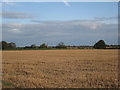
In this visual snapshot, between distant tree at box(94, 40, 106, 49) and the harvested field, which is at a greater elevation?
distant tree at box(94, 40, 106, 49)

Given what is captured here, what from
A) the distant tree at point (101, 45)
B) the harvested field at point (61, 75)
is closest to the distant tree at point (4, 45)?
the distant tree at point (101, 45)

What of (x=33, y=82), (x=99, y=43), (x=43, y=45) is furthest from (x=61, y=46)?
(x=33, y=82)

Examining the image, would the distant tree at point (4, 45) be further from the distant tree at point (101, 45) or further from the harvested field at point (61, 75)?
the harvested field at point (61, 75)

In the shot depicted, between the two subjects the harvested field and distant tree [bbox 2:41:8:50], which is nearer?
the harvested field

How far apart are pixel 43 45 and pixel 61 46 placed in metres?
10.2

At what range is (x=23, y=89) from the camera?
28.2ft

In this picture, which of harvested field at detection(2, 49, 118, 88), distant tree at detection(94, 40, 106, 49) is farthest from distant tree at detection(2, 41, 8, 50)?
harvested field at detection(2, 49, 118, 88)

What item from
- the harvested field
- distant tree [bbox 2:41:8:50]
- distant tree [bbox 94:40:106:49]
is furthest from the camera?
distant tree [bbox 94:40:106:49]

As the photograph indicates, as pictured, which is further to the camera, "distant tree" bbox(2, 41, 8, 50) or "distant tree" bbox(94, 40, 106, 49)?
"distant tree" bbox(94, 40, 106, 49)

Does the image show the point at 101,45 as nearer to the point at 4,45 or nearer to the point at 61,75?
the point at 4,45

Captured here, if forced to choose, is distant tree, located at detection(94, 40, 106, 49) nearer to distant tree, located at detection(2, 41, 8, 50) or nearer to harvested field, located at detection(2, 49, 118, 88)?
distant tree, located at detection(2, 41, 8, 50)

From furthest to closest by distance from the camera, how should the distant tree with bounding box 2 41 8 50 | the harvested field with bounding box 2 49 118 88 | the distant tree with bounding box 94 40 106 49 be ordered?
the distant tree with bounding box 94 40 106 49, the distant tree with bounding box 2 41 8 50, the harvested field with bounding box 2 49 118 88

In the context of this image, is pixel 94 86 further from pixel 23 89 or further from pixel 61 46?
pixel 61 46

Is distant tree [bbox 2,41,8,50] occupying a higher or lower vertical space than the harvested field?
higher
